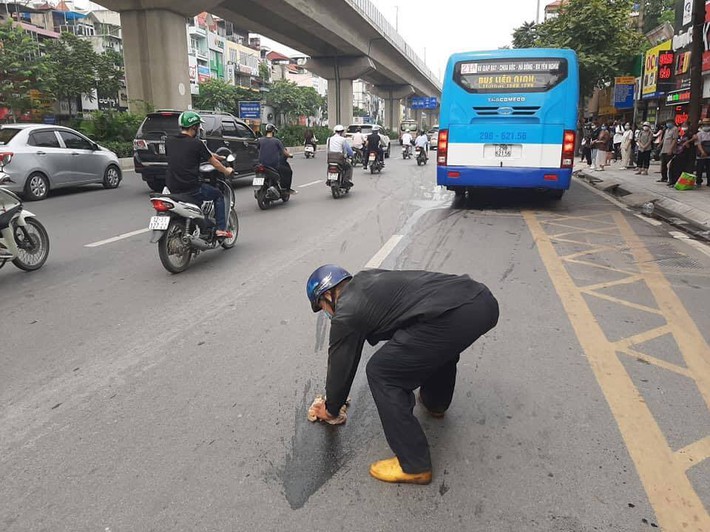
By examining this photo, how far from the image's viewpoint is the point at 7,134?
11.7 metres

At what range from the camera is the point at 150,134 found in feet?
41.9

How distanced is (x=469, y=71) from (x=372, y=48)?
111ft

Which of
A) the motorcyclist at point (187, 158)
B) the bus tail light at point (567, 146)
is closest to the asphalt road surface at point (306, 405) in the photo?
the motorcyclist at point (187, 158)

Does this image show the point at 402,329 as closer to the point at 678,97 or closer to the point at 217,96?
the point at 678,97

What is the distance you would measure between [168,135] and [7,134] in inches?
130

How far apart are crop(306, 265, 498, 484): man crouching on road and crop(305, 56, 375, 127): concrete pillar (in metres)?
42.3

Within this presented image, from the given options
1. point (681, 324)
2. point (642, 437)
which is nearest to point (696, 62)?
point (681, 324)

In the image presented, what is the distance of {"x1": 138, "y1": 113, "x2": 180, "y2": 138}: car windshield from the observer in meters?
12.7

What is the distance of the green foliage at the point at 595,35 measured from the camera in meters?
21.5

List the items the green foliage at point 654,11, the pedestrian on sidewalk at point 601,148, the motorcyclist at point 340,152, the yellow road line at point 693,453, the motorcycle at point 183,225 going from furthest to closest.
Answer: the green foliage at point 654,11 → the pedestrian on sidewalk at point 601,148 → the motorcyclist at point 340,152 → the motorcycle at point 183,225 → the yellow road line at point 693,453

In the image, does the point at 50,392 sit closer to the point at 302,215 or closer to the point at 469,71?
the point at 302,215

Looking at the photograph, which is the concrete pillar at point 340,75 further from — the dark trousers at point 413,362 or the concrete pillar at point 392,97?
the dark trousers at point 413,362

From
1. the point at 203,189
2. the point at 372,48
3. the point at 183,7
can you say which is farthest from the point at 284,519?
the point at 372,48

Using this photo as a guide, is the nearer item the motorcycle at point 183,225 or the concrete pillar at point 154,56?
the motorcycle at point 183,225
